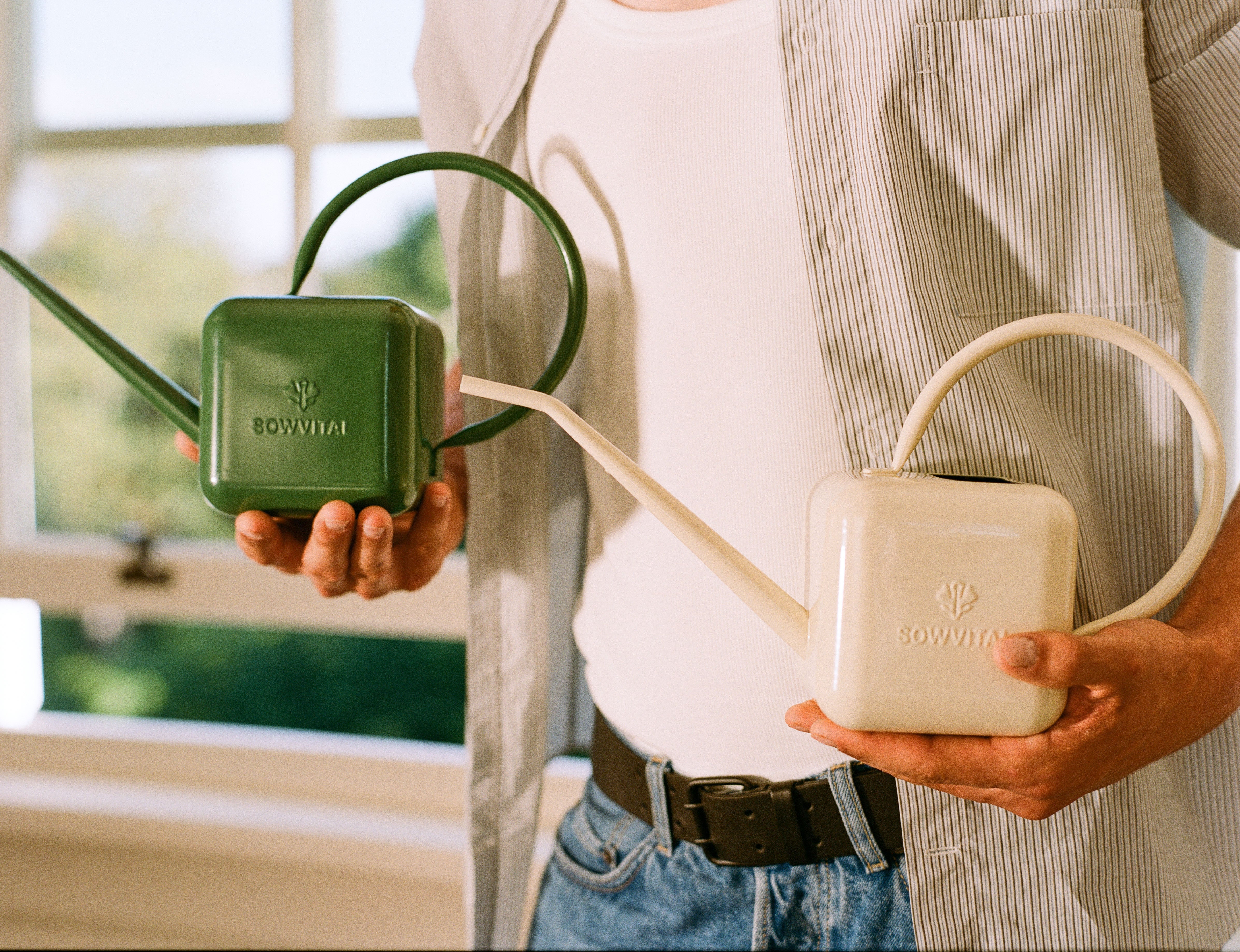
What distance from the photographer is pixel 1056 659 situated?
346 millimetres

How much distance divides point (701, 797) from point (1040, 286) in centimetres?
38

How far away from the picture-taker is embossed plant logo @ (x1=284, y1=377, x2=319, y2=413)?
47 centimetres

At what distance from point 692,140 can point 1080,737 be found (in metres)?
0.40

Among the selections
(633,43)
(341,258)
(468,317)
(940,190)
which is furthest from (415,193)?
(940,190)

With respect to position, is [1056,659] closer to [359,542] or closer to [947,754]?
[947,754]

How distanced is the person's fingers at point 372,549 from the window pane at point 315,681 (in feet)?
6.01

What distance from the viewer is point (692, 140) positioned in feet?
1.71

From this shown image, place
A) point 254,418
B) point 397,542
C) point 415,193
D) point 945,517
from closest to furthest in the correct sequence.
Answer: point 945,517
point 254,418
point 397,542
point 415,193

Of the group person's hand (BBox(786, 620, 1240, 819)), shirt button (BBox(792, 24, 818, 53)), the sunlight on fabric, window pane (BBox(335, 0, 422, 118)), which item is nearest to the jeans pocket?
person's hand (BBox(786, 620, 1240, 819))

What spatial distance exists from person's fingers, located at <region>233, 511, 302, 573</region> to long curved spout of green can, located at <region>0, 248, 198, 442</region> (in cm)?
8

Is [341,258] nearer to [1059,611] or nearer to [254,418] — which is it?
[254,418]

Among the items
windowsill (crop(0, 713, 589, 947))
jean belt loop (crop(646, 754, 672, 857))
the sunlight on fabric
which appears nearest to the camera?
jean belt loop (crop(646, 754, 672, 857))

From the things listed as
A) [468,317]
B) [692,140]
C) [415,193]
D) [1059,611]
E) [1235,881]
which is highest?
[415,193]

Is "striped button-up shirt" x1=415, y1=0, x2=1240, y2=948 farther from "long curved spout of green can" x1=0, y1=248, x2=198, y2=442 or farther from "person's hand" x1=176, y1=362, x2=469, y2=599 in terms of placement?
"long curved spout of green can" x1=0, y1=248, x2=198, y2=442
